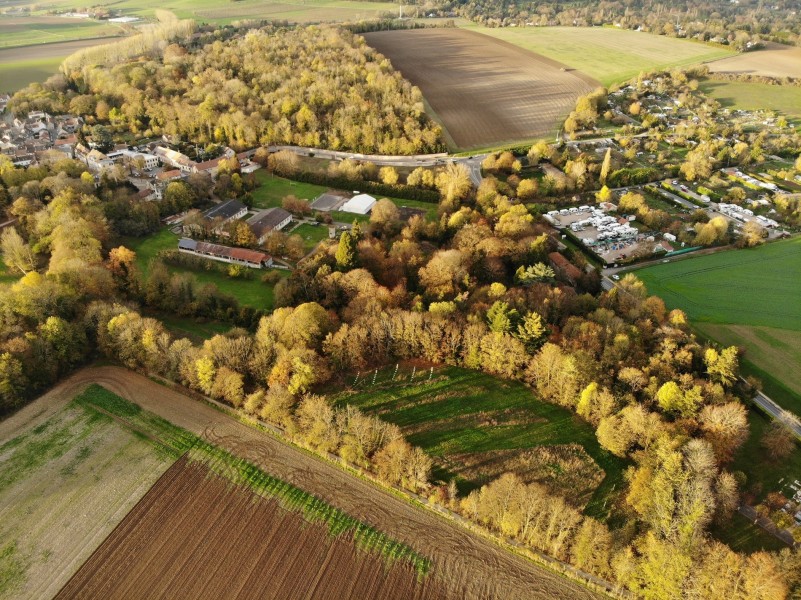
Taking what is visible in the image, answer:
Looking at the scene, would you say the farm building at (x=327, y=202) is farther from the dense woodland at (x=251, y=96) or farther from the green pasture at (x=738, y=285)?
the green pasture at (x=738, y=285)

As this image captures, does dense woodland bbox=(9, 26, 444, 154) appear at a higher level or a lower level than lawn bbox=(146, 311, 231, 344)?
higher

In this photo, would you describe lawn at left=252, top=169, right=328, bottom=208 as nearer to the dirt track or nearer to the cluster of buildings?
the cluster of buildings

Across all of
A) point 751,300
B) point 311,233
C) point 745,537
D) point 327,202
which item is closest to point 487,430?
point 745,537

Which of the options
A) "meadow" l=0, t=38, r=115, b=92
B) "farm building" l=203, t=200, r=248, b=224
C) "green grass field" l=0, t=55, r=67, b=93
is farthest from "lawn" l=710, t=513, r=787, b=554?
"meadow" l=0, t=38, r=115, b=92

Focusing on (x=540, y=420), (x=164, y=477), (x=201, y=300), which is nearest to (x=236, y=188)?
(x=201, y=300)

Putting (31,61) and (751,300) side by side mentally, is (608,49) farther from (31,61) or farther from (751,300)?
(31,61)

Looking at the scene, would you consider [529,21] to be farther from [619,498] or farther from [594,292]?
[619,498]
